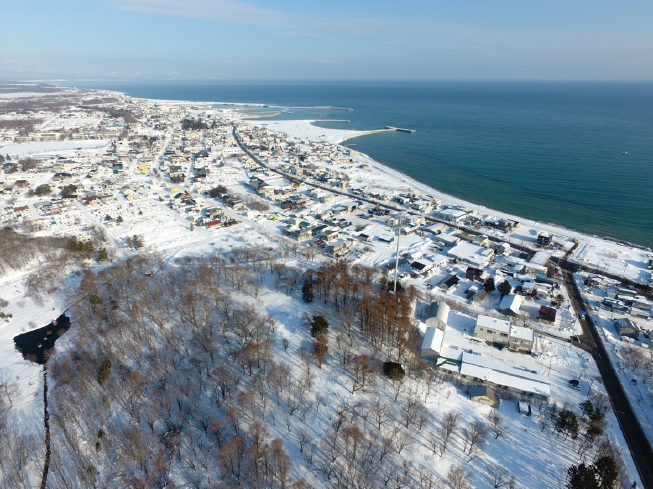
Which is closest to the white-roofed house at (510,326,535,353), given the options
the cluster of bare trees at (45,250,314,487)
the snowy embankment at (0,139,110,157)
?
the cluster of bare trees at (45,250,314,487)

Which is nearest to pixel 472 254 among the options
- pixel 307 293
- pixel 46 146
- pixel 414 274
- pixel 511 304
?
pixel 414 274

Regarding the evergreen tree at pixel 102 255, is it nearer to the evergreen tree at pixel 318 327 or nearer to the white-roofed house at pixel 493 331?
the evergreen tree at pixel 318 327

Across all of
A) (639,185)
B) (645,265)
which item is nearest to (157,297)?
(645,265)

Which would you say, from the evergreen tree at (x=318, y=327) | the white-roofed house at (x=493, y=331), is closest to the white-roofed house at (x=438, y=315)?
the white-roofed house at (x=493, y=331)

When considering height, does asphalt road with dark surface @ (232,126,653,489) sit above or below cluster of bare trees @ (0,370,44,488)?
above

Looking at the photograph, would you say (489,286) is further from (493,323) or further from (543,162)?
(543,162)

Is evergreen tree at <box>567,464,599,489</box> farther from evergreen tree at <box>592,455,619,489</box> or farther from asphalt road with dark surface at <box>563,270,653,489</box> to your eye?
asphalt road with dark surface at <box>563,270,653,489</box>
